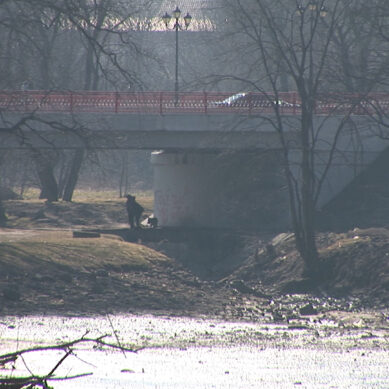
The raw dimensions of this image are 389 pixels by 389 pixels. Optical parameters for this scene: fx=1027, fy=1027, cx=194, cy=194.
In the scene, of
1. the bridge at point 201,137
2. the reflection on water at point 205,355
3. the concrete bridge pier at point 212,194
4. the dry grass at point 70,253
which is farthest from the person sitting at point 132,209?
the reflection on water at point 205,355

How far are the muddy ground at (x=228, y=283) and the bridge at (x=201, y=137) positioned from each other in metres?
2.79

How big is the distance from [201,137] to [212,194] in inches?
154

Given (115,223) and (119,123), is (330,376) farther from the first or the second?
(115,223)

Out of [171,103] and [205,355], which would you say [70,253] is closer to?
[171,103]

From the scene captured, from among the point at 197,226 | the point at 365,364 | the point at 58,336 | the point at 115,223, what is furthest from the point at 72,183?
the point at 365,364

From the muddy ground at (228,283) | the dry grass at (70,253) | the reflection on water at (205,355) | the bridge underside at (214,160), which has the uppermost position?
the bridge underside at (214,160)

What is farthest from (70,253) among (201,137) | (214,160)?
(214,160)

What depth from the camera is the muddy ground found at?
2153cm

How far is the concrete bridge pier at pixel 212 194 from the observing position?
35.0 meters

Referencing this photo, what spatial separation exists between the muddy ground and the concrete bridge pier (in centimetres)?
277

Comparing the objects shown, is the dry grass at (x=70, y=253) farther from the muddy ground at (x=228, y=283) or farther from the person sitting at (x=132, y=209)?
the person sitting at (x=132, y=209)

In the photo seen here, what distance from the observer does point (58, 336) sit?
57.0 ft

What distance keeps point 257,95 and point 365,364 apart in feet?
53.0

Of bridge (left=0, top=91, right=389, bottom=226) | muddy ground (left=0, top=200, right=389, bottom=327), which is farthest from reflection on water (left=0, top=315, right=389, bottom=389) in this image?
bridge (left=0, top=91, right=389, bottom=226)
